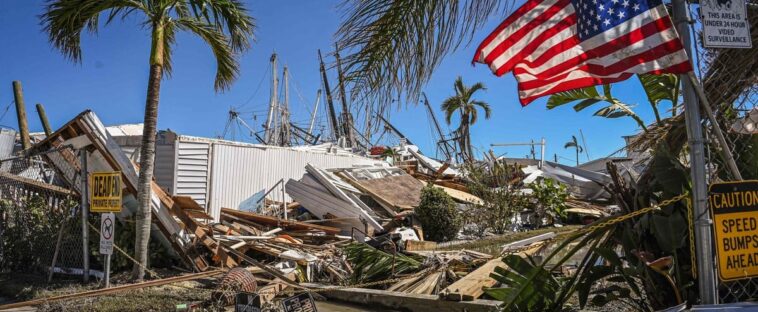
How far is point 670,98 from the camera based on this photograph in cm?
677

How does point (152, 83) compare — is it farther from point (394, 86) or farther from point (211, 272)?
point (394, 86)

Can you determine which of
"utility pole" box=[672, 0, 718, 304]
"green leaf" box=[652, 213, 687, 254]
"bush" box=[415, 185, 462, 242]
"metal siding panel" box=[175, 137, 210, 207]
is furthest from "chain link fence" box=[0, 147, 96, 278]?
"utility pole" box=[672, 0, 718, 304]

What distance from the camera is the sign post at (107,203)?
7.81 meters

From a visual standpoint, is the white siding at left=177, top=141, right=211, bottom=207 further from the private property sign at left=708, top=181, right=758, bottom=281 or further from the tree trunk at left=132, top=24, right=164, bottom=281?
the private property sign at left=708, top=181, right=758, bottom=281

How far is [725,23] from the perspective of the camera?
336 centimetres

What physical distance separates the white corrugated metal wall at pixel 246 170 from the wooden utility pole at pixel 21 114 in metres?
5.46

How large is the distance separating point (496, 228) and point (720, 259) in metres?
12.4

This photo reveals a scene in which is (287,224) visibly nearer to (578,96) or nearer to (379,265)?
(379,265)

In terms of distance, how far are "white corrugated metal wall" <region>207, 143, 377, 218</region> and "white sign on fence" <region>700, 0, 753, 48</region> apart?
1402 cm

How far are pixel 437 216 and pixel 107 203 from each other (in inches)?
331

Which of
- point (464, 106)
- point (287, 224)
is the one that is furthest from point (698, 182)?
point (464, 106)

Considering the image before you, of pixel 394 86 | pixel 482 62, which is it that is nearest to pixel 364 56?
pixel 394 86

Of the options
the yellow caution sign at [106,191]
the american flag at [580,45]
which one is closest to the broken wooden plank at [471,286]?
the american flag at [580,45]

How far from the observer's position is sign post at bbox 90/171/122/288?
25.6 ft
